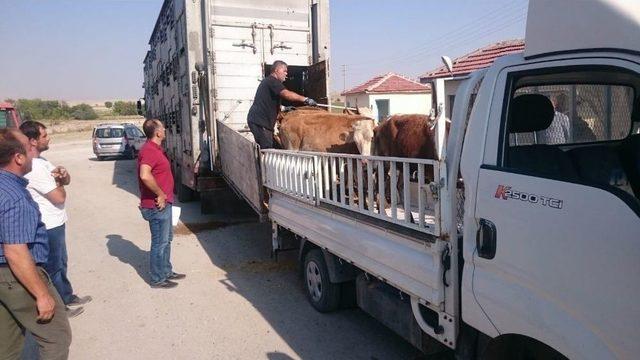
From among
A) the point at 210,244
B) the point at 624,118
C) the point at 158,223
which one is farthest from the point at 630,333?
the point at 210,244

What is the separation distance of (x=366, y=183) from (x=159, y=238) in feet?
9.95

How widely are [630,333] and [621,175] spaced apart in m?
1.09

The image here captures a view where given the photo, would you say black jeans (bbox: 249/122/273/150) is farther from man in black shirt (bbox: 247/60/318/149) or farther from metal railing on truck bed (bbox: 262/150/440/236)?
metal railing on truck bed (bbox: 262/150/440/236)

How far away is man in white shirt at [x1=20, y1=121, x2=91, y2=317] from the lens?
4.49 meters

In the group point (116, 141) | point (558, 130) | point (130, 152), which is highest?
point (558, 130)

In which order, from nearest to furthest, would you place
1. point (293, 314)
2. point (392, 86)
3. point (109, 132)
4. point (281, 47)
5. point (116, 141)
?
point (293, 314) < point (281, 47) < point (116, 141) < point (109, 132) < point (392, 86)

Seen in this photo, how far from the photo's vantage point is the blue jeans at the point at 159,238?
18.9 feet

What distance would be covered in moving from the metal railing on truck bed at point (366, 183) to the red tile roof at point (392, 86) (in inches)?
839

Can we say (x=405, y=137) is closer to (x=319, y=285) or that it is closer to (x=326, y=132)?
(x=326, y=132)

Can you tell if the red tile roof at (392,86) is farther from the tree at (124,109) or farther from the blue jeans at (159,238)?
the tree at (124,109)

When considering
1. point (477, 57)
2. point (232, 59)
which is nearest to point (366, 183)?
point (232, 59)

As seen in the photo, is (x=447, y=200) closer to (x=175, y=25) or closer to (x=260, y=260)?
(x=260, y=260)

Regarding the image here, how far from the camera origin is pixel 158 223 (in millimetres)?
5793

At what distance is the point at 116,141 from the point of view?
75.8 feet
